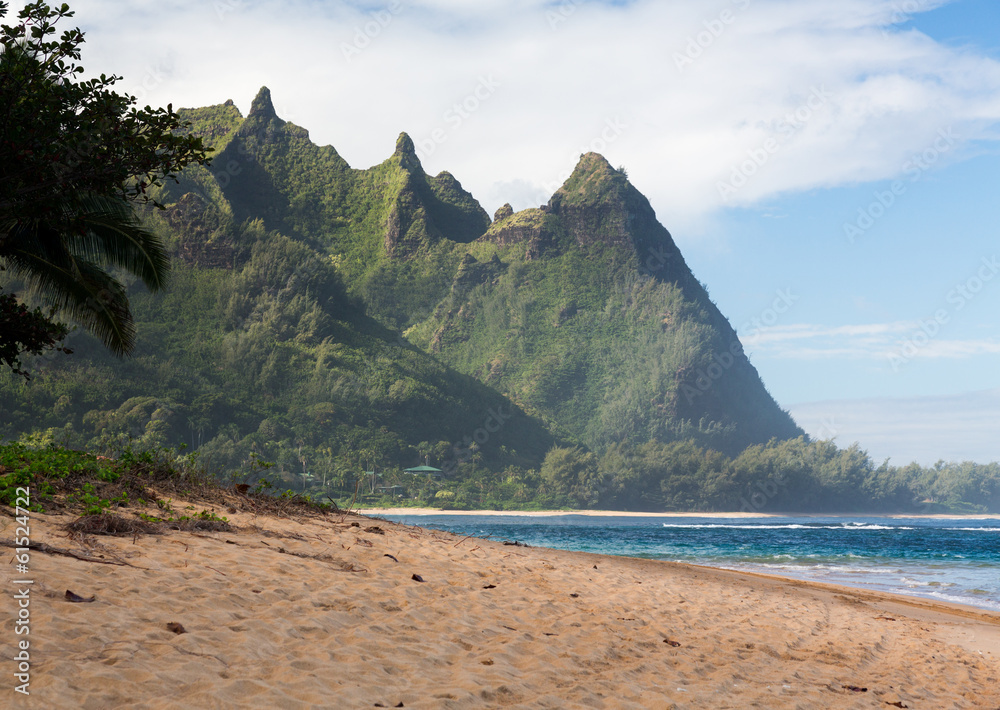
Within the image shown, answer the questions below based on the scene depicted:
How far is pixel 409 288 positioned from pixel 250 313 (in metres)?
60.0

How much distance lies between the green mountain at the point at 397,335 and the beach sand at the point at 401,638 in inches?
3593

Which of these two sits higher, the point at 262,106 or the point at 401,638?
the point at 262,106

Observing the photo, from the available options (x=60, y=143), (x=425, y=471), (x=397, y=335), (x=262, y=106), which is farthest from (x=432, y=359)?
(x=60, y=143)

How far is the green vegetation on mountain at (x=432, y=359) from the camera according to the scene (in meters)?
103

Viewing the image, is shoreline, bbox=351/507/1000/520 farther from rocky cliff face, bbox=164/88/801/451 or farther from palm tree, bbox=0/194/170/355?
palm tree, bbox=0/194/170/355

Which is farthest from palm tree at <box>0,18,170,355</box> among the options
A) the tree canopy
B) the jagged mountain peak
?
the jagged mountain peak

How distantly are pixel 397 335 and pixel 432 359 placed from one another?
8.92 m

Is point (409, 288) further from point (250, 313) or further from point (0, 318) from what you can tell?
point (0, 318)

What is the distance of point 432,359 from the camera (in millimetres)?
142500

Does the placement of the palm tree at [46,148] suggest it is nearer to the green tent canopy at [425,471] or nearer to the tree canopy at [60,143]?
the tree canopy at [60,143]

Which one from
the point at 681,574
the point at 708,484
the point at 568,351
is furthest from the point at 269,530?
the point at 568,351

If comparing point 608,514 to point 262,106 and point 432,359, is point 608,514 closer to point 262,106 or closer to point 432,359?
point 432,359

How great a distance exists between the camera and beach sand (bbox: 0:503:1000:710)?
176 inches

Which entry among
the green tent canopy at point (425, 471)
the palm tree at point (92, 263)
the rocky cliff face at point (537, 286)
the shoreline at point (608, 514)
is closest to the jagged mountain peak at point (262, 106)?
the rocky cliff face at point (537, 286)
